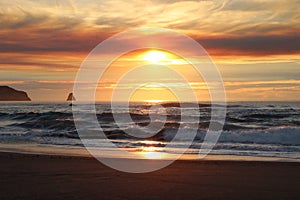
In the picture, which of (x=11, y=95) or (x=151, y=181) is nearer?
(x=151, y=181)

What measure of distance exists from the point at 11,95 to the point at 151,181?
152 meters

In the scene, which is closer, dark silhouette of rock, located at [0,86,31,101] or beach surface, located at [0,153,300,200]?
beach surface, located at [0,153,300,200]

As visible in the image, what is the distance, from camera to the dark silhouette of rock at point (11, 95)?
14900 cm

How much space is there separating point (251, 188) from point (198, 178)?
4.31ft

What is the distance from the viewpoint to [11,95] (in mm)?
150750

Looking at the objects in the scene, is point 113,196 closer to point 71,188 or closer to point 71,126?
point 71,188

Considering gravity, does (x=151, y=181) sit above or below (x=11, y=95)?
below

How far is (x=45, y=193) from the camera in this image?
6848mm

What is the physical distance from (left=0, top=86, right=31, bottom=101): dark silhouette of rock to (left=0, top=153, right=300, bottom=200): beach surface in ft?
480

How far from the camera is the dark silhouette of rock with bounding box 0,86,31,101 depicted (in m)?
149

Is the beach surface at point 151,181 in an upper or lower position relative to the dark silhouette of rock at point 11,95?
lower

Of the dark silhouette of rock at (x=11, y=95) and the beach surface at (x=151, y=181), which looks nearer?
the beach surface at (x=151, y=181)

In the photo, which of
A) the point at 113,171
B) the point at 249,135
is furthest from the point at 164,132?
the point at 113,171

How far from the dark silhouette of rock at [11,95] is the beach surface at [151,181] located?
146428 millimetres
